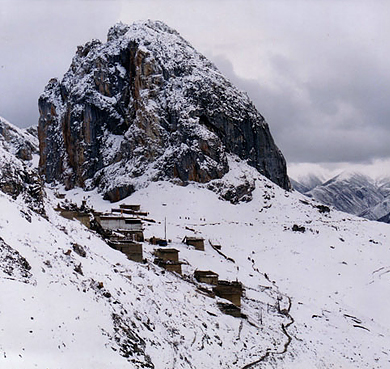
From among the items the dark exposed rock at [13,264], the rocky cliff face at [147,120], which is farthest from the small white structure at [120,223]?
the rocky cliff face at [147,120]

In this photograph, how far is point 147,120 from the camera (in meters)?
87.6

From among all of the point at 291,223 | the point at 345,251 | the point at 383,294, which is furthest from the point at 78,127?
the point at 383,294

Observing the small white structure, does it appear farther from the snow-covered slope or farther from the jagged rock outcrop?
the jagged rock outcrop

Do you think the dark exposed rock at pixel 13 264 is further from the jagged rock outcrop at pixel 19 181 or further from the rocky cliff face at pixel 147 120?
the rocky cliff face at pixel 147 120

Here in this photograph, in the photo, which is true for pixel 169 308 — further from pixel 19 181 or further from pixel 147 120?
pixel 147 120

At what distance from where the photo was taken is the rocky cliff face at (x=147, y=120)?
85750 mm

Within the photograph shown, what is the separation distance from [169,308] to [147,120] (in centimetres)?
7094

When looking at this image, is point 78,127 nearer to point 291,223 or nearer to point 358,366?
point 291,223

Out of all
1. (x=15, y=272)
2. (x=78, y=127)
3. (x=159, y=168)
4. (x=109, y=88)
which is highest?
(x=109, y=88)

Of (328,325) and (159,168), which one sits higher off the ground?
(159,168)

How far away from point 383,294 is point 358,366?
59.4ft

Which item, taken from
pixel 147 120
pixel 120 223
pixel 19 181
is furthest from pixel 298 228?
pixel 19 181

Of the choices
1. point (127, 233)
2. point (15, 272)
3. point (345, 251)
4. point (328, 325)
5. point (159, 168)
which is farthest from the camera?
point (159, 168)

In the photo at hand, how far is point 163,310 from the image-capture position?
18.7 meters
